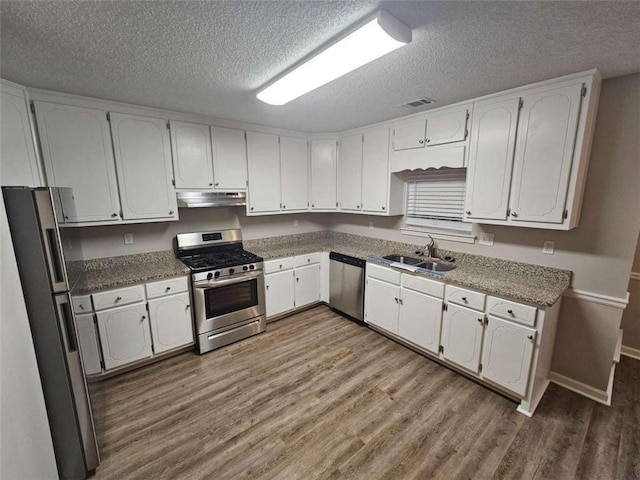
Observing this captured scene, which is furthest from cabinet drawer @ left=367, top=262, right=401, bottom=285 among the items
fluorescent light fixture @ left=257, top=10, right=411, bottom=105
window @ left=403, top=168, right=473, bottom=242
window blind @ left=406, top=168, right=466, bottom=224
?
fluorescent light fixture @ left=257, top=10, right=411, bottom=105

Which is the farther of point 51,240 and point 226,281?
point 226,281

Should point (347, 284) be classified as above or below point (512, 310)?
below

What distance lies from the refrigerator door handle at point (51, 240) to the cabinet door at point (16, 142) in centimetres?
98

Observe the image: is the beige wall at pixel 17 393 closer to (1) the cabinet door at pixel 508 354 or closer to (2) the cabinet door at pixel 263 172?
(2) the cabinet door at pixel 263 172

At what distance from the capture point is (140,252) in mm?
2947

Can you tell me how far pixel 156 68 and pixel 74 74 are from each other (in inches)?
24.6

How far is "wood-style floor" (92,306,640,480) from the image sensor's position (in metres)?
1.68

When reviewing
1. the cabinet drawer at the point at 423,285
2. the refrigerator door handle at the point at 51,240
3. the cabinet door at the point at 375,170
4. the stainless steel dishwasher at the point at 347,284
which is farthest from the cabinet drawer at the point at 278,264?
the refrigerator door handle at the point at 51,240

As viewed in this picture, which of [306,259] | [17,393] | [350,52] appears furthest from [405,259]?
[17,393]

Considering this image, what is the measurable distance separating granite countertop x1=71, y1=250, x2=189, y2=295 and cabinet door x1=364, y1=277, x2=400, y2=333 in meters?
2.05

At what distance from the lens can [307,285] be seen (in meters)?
3.73

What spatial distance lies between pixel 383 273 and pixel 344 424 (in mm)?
1536

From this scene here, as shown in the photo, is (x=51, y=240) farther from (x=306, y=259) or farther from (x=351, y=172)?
(x=351, y=172)

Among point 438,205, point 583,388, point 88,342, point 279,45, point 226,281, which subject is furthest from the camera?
point 438,205
